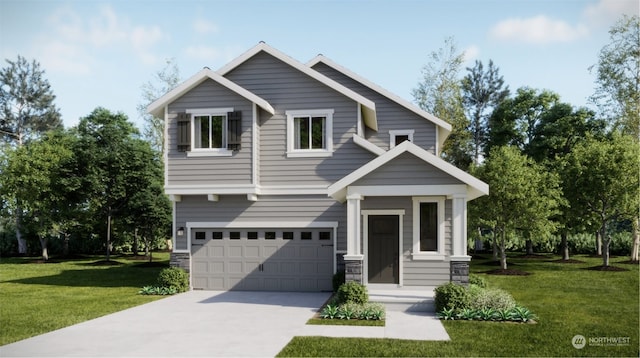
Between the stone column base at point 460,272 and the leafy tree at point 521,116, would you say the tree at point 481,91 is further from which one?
the stone column base at point 460,272

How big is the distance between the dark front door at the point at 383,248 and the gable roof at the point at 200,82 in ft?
16.4

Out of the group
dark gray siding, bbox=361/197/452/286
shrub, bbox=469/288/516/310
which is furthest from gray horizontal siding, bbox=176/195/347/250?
shrub, bbox=469/288/516/310

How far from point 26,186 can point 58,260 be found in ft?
16.2

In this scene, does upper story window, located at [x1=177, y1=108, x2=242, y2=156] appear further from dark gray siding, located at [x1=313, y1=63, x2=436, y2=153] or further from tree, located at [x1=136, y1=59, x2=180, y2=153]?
tree, located at [x1=136, y1=59, x2=180, y2=153]

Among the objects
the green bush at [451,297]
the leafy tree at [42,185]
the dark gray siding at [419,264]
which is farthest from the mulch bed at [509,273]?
the leafy tree at [42,185]

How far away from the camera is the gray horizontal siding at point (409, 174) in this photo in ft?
44.1

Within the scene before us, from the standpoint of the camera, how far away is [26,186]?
104ft

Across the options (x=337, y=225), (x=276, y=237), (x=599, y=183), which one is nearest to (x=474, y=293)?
(x=337, y=225)

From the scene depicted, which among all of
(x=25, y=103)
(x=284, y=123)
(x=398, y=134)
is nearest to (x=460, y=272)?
(x=284, y=123)

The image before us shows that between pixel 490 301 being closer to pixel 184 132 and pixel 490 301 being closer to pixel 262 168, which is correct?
pixel 262 168

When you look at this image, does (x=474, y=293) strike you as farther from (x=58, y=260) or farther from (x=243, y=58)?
(x=58, y=260)

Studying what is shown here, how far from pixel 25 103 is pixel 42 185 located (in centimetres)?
1727

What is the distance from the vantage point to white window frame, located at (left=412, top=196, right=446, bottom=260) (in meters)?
14.9

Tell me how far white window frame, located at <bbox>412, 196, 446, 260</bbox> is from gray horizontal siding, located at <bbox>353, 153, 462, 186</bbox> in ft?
5.75
